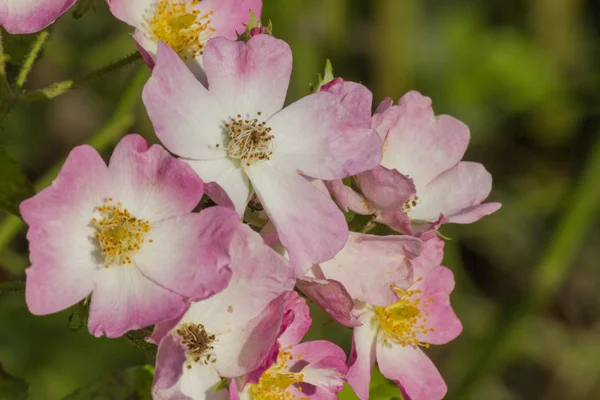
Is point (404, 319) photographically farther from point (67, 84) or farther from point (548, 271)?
point (548, 271)

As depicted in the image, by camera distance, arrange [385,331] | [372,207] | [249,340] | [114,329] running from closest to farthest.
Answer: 1. [114,329]
2. [249,340]
3. [372,207]
4. [385,331]

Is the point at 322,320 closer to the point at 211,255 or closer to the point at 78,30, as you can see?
the point at 78,30

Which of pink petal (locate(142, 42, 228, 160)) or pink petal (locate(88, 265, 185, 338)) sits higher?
pink petal (locate(142, 42, 228, 160))

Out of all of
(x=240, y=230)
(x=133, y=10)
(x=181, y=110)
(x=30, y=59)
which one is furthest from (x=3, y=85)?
(x=240, y=230)

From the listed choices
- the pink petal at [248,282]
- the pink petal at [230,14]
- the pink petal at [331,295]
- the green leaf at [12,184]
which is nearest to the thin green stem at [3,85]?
the green leaf at [12,184]

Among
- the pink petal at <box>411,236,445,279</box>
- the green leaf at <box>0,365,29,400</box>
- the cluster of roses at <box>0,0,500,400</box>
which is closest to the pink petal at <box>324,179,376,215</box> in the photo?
the cluster of roses at <box>0,0,500,400</box>

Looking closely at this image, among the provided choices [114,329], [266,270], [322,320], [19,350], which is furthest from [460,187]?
[19,350]

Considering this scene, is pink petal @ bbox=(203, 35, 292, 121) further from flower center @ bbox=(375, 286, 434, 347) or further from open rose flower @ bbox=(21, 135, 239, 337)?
flower center @ bbox=(375, 286, 434, 347)

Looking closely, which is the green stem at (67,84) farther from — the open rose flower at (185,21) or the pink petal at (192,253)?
the pink petal at (192,253)
